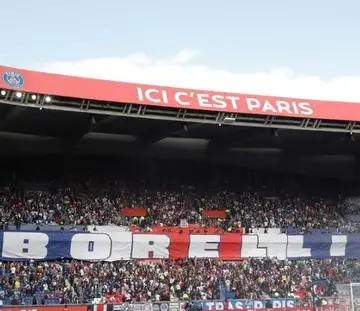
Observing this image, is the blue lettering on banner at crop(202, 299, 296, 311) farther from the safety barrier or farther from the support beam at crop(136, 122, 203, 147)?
the support beam at crop(136, 122, 203, 147)

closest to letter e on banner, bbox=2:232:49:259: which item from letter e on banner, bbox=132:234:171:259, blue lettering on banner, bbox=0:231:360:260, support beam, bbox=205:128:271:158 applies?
blue lettering on banner, bbox=0:231:360:260

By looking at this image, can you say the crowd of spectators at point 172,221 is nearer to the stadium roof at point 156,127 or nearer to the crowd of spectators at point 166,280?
the crowd of spectators at point 166,280

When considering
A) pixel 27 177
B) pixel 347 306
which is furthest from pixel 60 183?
pixel 347 306

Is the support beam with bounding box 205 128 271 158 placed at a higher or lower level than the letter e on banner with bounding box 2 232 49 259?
higher

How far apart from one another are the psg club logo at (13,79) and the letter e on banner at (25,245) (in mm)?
7167

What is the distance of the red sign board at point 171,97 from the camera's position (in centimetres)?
2602

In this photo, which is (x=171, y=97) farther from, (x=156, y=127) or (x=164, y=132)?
(x=164, y=132)

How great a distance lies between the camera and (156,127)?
3172 cm

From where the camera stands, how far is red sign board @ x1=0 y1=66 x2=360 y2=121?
85.4 feet

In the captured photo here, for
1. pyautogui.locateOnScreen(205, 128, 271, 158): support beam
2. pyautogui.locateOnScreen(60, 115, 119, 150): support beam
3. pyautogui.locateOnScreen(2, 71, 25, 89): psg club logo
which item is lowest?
pyautogui.locateOnScreen(60, 115, 119, 150): support beam

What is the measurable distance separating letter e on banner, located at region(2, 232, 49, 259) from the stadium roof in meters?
6.20

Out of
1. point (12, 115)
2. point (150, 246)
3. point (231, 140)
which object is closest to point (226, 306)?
point (150, 246)

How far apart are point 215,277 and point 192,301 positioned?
3.40 m

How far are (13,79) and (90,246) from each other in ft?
30.6
